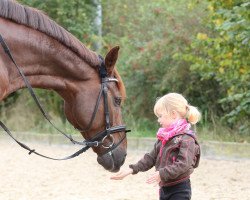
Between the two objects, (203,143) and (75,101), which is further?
(203,143)

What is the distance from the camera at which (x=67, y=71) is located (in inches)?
189

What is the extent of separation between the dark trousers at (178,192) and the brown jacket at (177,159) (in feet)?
0.13

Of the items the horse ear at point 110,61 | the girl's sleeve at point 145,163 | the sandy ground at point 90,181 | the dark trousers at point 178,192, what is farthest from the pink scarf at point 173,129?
the sandy ground at point 90,181

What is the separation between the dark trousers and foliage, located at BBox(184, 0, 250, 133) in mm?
4708

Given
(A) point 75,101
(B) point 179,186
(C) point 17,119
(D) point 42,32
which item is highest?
(D) point 42,32

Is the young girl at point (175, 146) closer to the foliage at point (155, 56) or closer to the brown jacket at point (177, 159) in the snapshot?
the brown jacket at point (177, 159)

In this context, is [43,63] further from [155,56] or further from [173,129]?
[155,56]

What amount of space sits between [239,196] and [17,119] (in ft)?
33.8

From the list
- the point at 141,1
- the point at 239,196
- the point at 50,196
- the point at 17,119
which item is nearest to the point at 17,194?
the point at 50,196

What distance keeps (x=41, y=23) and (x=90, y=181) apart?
4.89 m

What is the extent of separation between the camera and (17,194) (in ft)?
26.6

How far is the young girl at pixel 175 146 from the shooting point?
4.41m

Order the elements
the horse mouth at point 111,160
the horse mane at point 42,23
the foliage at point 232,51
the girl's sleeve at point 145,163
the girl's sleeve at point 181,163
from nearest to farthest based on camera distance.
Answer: the girl's sleeve at point 181,163
the horse mane at point 42,23
the girl's sleeve at point 145,163
the horse mouth at point 111,160
the foliage at point 232,51

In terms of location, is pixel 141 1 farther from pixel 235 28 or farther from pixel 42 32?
pixel 42 32
